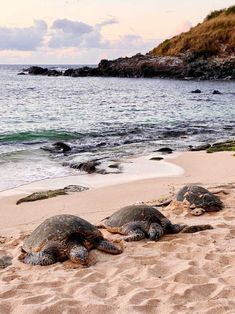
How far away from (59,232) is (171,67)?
62.1 meters

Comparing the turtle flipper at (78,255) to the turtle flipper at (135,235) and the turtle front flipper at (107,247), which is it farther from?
the turtle flipper at (135,235)

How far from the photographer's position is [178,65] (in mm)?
65812

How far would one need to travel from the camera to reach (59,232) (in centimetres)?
627

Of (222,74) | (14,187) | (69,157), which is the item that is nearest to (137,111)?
(69,157)

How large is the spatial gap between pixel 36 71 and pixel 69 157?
7899 cm

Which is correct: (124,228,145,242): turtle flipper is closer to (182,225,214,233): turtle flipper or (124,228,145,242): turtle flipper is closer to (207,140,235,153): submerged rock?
(182,225,214,233): turtle flipper

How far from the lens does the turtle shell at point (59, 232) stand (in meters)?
6.24

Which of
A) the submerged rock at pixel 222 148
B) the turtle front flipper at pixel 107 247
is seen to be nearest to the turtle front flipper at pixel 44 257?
the turtle front flipper at pixel 107 247

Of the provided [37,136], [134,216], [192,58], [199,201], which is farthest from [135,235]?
[192,58]

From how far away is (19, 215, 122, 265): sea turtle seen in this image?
605 cm

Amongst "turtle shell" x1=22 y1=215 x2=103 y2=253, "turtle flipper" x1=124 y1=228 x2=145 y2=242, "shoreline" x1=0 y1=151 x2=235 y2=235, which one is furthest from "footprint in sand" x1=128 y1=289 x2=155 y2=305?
"shoreline" x1=0 y1=151 x2=235 y2=235

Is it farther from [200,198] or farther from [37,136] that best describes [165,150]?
[200,198]

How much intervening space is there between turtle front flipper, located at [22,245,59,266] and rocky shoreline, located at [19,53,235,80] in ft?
190

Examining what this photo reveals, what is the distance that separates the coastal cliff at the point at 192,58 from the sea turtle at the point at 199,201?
181 ft
